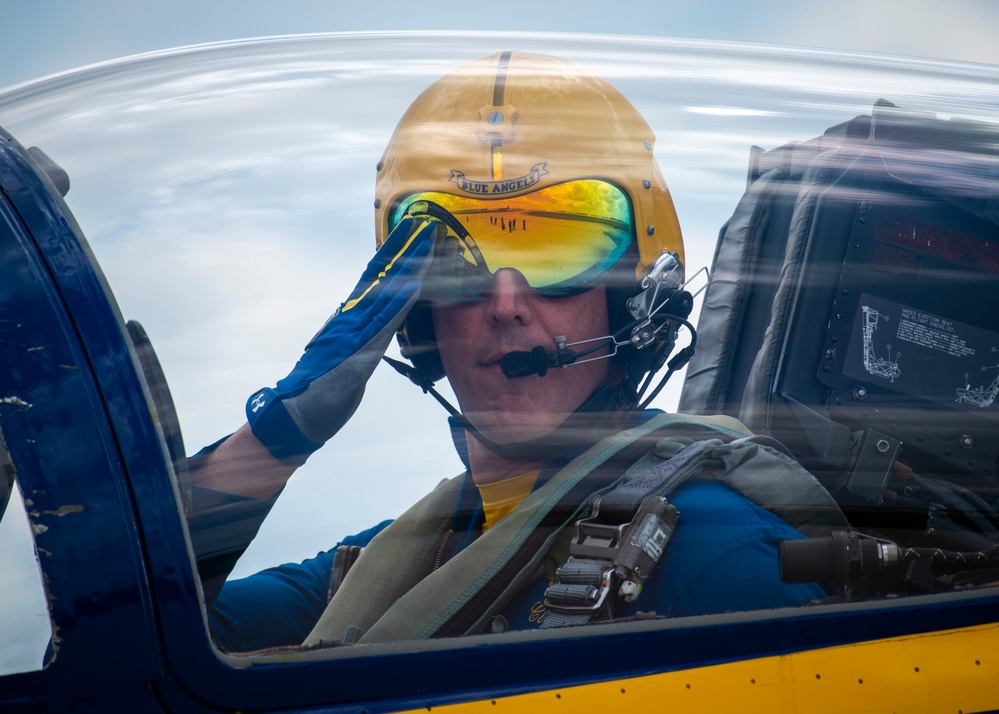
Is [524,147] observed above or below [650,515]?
above

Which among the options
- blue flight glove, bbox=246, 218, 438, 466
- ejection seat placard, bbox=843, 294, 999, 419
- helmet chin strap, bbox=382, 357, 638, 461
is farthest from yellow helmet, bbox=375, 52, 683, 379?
ejection seat placard, bbox=843, 294, 999, 419

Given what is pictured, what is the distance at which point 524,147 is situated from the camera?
4.79 feet

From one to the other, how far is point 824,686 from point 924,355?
26.5 inches

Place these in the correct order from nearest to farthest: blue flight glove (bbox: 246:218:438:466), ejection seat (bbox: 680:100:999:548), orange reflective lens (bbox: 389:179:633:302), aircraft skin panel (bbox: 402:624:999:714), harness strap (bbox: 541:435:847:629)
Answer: aircraft skin panel (bbox: 402:624:999:714) < harness strap (bbox: 541:435:847:629) < blue flight glove (bbox: 246:218:438:466) < ejection seat (bbox: 680:100:999:548) < orange reflective lens (bbox: 389:179:633:302)

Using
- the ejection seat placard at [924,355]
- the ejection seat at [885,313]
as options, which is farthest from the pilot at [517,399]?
the ejection seat placard at [924,355]

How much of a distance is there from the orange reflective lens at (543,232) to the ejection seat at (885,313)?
23 cm

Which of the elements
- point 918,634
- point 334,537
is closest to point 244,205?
Result: point 334,537

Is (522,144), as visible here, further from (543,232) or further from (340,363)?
(340,363)

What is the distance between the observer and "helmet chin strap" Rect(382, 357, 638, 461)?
1.35 meters

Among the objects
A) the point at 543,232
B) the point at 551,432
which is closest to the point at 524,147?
the point at 543,232

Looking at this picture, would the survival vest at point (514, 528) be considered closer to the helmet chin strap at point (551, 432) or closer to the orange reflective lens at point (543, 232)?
the helmet chin strap at point (551, 432)

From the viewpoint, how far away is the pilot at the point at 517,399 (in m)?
1.17

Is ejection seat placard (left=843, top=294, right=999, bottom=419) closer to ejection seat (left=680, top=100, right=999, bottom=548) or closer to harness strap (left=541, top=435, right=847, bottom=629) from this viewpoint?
ejection seat (left=680, top=100, right=999, bottom=548)

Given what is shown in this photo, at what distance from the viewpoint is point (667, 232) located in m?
1.58
